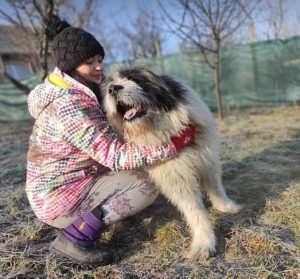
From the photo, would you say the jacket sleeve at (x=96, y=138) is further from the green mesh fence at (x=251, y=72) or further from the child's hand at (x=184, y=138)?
the green mesh fence at (x=251, y=72)

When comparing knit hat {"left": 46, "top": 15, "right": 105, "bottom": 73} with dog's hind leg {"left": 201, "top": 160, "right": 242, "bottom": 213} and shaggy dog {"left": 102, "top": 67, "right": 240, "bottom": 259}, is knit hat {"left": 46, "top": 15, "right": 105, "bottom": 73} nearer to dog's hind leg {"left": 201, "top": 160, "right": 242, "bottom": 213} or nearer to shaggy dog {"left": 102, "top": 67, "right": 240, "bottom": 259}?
shaggy dog {"left": 102, "top": 67, "right": 240, "bottom": 259}

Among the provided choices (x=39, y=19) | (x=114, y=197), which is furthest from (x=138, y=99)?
(x=39, y=19)

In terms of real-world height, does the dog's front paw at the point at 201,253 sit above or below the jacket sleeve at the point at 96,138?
below

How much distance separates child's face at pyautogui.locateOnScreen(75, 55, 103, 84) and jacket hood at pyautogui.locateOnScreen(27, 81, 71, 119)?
0.21 m

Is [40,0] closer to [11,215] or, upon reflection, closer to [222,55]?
[222,55]

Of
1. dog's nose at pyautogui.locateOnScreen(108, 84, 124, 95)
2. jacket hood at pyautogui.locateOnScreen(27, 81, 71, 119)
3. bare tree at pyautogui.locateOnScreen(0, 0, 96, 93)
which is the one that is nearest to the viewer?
dog's nose at pyautogui.locateOnScreen(108, 84, 124, 95)

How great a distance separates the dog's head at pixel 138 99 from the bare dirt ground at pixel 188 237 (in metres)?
0.78

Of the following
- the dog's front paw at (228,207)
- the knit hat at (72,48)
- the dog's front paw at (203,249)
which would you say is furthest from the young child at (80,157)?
the dog's front paw at (228,207)

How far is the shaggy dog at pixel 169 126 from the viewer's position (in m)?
2.09

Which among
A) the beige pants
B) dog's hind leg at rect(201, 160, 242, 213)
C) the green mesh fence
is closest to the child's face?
the beige pants

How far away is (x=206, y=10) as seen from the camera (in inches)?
247

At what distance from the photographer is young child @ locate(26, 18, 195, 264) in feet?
6.97

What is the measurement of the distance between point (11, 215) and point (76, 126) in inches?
53.1

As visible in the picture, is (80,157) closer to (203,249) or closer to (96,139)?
(96,139)
